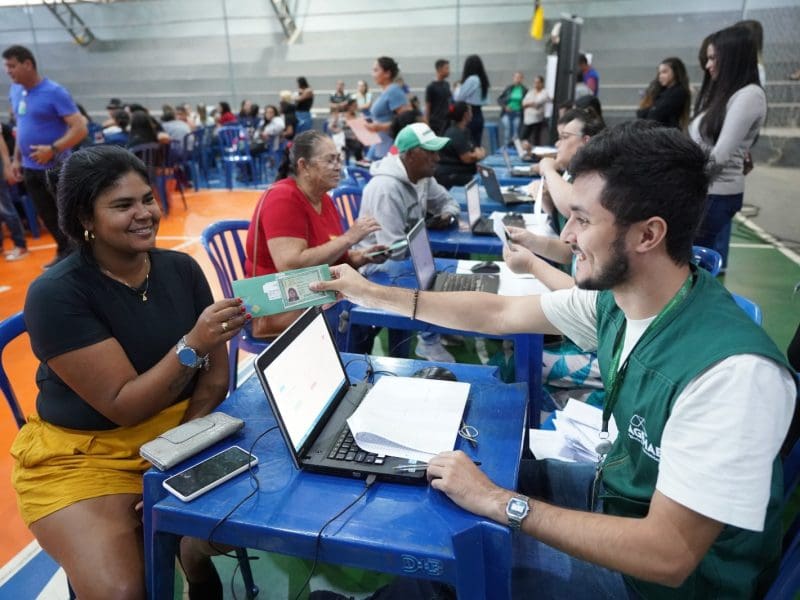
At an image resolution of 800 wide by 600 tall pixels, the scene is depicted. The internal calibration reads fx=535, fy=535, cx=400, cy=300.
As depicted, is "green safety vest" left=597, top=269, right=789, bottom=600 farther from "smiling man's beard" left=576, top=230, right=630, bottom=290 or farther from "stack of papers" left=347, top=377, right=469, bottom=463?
"stack of papers" left=347, top=377, right=469, bottom=463

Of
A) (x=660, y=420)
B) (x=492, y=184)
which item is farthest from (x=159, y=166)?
(x=660, y=420)

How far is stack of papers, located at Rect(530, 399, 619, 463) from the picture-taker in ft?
5.21

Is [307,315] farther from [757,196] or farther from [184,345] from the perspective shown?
[757,196]

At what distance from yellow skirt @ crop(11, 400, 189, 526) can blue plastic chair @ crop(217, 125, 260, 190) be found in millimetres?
7923

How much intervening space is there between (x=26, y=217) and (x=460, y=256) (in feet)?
18.8

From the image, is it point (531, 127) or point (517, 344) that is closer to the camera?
point (517, 344)

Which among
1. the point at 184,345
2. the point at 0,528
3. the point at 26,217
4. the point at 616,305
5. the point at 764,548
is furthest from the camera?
the point at 26,217

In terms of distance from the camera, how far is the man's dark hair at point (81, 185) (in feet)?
4.81

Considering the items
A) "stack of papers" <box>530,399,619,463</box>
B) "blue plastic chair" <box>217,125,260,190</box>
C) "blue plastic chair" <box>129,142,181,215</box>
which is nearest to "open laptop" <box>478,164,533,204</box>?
"stack of papers" <box>530,399,619,463</box>

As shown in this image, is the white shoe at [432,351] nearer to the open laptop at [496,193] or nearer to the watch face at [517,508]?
the open laptop at [496,193]

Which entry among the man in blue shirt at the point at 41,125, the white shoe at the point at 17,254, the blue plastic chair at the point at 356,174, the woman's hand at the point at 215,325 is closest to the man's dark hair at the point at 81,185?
the woman's hand at the point at 215,325

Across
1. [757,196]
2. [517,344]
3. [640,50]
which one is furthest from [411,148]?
[640,50]

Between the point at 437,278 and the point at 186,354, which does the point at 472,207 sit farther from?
the point at 186,354

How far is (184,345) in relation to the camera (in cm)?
144
